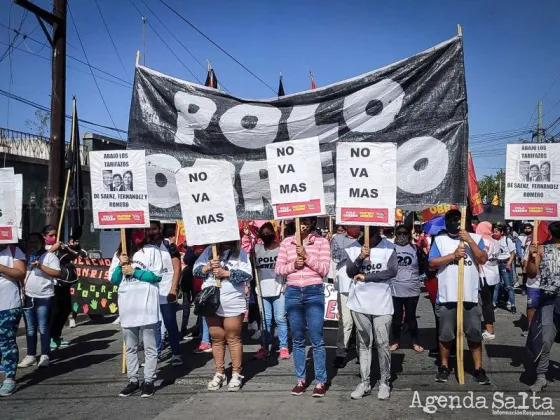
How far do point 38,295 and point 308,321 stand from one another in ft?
13.1

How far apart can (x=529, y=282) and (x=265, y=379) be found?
13.0ft

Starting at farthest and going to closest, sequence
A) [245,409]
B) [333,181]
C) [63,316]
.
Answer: [63,316], [333,181], [245,409]

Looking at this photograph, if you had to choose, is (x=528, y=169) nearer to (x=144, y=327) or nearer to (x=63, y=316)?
(x=144, y=327)

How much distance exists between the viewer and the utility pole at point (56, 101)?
11547 millimetres

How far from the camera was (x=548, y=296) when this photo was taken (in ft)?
20.3

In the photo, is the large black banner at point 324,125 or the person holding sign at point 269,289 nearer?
the large black banner at point 324,125

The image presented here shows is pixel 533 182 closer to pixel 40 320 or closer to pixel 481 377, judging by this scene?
pixel 481 377

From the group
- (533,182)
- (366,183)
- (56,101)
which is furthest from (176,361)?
(56,101)

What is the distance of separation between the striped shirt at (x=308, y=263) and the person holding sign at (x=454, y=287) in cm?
128

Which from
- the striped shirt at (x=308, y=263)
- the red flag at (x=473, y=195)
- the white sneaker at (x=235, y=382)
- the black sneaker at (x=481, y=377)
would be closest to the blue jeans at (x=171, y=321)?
the white sneaker at (x=235, y=382)

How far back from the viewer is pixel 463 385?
6.34 metres

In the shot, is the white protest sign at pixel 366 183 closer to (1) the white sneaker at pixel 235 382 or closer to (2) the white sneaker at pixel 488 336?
(1) the white sneaker at pixel 235 382

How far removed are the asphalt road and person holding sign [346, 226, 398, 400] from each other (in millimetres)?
246

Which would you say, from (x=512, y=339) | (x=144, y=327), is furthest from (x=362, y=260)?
(x=512, y=339)
